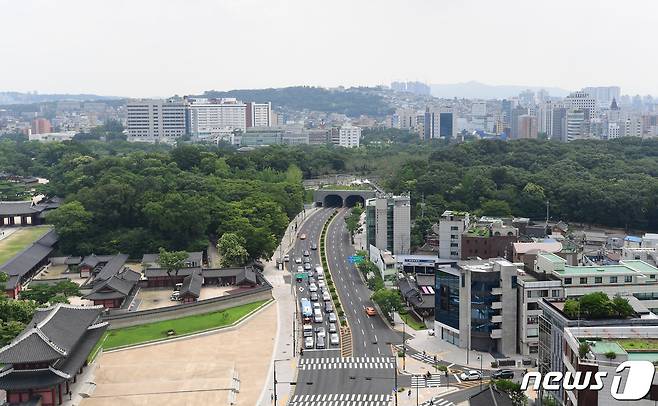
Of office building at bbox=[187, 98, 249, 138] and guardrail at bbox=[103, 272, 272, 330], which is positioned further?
office building at bbox=[187, 98, 249, 138]

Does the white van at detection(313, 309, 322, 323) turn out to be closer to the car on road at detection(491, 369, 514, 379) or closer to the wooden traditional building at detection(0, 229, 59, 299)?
the car on road at detection(491, 369, 514, 379)

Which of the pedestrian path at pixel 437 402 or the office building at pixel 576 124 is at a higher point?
the office building at pixel 576 124

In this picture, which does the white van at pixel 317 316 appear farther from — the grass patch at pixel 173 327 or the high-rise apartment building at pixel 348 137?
the high-rise apartment building at pixel 348 137

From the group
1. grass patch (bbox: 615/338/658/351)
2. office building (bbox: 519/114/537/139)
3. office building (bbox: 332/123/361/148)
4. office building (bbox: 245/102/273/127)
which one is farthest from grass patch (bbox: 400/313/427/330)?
office building (bbox: 245/102/273/127)

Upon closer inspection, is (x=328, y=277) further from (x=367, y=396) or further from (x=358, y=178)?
(x=358, y=178)

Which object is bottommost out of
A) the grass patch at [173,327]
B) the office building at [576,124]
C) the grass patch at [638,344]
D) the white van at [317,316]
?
the grass patch at [173,327]

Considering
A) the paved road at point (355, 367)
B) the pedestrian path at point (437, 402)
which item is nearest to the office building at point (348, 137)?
the paved road at point (355, 367)

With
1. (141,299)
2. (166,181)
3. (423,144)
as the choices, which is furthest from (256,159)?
(423,144)
